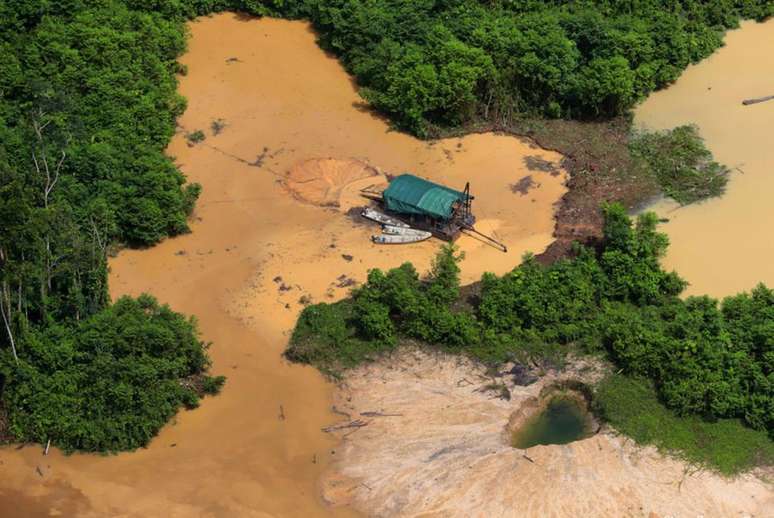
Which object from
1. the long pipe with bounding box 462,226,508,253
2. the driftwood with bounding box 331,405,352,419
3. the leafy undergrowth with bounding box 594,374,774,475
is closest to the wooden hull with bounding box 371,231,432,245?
the long pipe with bounding box 462,226,508,253

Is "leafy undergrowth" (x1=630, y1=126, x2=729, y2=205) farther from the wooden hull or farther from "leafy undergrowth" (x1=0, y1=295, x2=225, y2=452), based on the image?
"leafy undergrowth" (x1=0, y1=295, x2=225, y2=452)

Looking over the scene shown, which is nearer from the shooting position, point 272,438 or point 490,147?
point 272,438

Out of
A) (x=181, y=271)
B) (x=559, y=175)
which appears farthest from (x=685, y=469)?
(x=181, y=271)

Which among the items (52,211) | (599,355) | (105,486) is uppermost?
(52,211)

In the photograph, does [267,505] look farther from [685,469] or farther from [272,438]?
[685,469]

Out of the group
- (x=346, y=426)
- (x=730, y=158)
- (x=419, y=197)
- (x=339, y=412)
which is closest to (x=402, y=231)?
(x=419, y=197)
